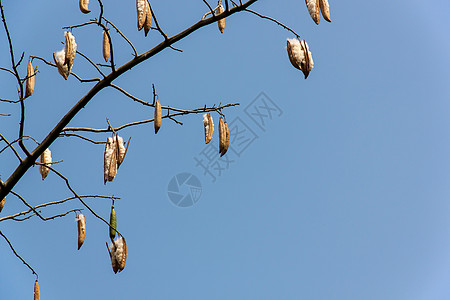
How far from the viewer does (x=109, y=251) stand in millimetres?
4449

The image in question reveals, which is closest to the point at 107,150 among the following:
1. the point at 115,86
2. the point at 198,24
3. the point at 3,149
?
the point at 115,86

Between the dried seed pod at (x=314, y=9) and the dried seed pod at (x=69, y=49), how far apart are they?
76.9 inches

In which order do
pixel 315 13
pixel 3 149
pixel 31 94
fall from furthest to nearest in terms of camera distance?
pixel 31 94
pixel 3 149
pixel 315 13

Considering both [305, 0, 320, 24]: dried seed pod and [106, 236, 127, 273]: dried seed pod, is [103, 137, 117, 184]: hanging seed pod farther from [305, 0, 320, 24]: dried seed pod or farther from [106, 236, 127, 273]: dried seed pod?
[305, 0, 320, 24]: dried seed pod

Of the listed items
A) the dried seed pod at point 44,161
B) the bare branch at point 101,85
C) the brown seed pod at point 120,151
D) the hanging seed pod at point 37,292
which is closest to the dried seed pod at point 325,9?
the bare branch at point 101,85

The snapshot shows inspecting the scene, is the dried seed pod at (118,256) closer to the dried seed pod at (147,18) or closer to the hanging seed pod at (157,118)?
the hanging seed pod at (157,118)

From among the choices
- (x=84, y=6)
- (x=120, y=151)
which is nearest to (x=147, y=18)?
(x=84, y=6)

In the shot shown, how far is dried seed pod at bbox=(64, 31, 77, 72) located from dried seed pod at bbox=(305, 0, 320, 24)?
1954 millimetres

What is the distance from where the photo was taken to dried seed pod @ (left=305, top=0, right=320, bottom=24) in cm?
424

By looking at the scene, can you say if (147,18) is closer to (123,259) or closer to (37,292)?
(123,259)

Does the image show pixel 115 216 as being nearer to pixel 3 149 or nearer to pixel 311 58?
pixel 3 149

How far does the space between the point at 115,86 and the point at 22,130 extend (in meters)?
0.84

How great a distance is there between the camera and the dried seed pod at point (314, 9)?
13.9 feet

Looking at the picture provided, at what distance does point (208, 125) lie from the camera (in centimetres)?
491
